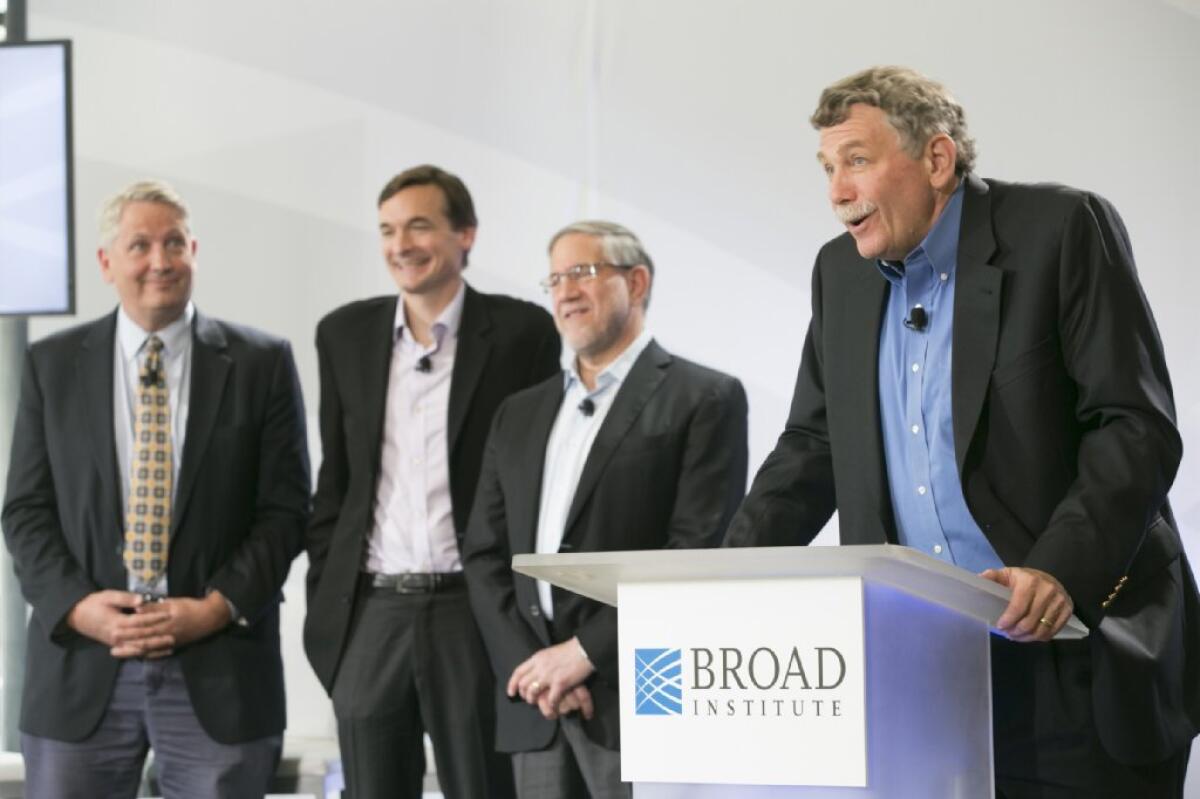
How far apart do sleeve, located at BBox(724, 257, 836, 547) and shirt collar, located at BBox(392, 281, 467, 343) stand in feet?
5.87

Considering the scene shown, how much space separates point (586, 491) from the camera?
3.94m

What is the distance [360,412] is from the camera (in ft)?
14.5

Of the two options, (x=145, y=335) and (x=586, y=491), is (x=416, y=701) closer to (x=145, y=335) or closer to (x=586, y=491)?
(x=586, y=491)

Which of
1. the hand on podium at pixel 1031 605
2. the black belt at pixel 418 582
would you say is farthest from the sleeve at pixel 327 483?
the hand on podium at pixel 1031 605

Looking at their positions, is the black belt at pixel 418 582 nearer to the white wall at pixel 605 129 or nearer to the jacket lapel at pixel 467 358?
the jacket lapel at pixel 467 358

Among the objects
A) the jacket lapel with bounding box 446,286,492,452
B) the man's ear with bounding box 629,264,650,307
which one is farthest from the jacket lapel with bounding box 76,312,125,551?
the man's ear with bounding box 629,264,650,307

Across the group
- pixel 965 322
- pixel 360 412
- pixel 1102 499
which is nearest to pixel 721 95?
pixel 360 412

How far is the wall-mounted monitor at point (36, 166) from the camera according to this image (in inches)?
215

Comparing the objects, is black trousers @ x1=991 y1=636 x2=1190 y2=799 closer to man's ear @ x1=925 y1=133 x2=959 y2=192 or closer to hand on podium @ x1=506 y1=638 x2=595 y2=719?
man's ear @ x1=925 y1=133 x2=959 y2=192

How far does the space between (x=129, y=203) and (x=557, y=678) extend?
2021 mm

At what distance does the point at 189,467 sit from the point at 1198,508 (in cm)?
297

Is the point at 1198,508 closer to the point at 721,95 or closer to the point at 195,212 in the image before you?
the point at 721,95

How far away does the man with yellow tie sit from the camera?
427 centimetres

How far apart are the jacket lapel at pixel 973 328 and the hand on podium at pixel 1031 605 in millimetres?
329
